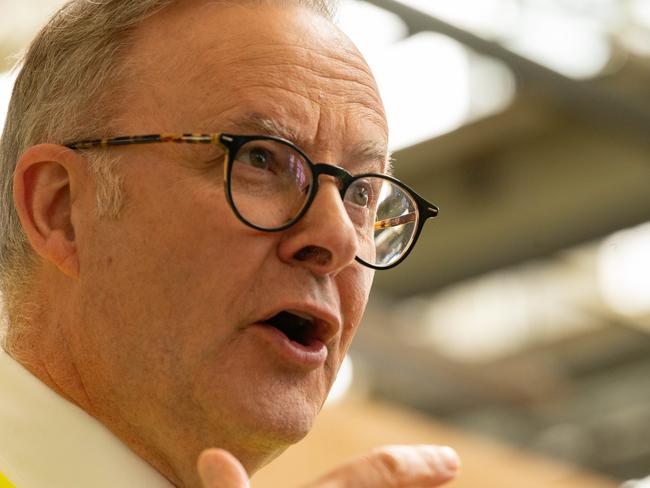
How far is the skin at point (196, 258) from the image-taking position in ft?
5.34

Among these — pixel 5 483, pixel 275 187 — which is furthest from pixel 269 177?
pixel 5 483

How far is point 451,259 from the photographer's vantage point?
788 centimetres

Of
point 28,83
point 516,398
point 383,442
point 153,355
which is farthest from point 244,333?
point 516,398

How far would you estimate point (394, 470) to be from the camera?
127 centimetres

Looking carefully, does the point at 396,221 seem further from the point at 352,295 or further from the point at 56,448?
the point at 56,448

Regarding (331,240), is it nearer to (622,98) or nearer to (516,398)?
(622,98)

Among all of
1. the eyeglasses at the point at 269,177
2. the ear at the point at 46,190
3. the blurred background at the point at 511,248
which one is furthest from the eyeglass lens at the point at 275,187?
the blurred background at the point at 511,248

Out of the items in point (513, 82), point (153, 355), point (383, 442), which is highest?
point (153, 355)

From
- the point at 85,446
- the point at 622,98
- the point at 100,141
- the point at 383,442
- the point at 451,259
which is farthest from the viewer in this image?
the point at 451,259

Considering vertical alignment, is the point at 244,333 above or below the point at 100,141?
below

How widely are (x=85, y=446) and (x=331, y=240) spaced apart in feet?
1.28

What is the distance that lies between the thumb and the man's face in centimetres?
33

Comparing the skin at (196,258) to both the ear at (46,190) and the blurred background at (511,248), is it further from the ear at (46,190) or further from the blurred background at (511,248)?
the blurred background at (511,248)

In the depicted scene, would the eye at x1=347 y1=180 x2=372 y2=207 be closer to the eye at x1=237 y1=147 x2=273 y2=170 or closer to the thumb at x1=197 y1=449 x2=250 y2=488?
the eye at x1=237 y1=147 x2=273 y2=170
